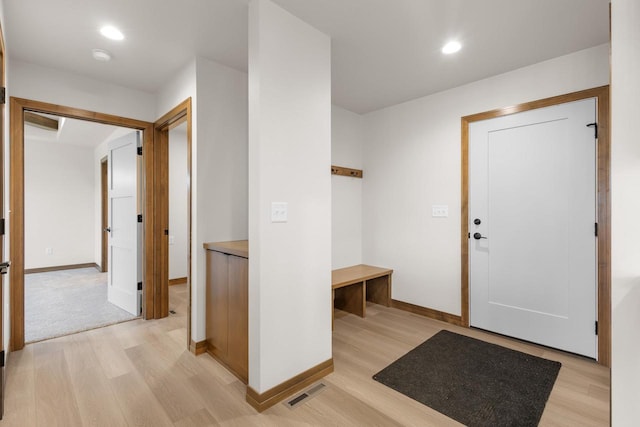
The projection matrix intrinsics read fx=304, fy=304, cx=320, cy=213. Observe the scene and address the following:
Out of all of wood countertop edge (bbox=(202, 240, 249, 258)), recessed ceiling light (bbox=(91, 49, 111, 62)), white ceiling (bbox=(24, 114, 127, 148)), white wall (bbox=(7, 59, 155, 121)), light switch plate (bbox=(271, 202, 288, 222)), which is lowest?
wood countertop edge (bbox=(202, 240, 249, 258))

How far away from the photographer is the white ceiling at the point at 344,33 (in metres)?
1.95

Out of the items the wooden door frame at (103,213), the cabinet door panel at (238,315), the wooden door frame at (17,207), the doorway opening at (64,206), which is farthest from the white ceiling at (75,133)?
the cabinet door panel at (238,315)

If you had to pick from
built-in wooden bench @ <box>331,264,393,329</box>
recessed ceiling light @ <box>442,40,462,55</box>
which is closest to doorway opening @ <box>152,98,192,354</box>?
built-in wooden bench @ <box>331,264,393,329</box>

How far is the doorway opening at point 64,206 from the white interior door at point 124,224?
0.83 metres

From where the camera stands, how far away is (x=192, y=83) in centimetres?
259

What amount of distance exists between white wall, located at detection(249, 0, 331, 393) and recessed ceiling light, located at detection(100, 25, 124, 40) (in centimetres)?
106

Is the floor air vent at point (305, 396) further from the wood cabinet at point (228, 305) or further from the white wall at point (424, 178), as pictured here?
the white wall at point (424, 178)

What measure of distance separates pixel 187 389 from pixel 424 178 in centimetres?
299

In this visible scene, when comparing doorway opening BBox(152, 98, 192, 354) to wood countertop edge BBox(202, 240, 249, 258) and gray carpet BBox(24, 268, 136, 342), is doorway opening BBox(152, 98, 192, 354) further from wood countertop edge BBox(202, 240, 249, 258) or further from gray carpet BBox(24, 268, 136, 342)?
gray carpet BBox(24, 268, 136, 342)

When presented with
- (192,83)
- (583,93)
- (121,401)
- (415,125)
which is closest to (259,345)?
(121,401)

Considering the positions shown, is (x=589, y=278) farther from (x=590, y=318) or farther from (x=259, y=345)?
(x=259, y=345)

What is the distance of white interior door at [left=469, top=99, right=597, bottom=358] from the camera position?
2482 millimetres

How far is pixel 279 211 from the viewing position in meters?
1.94

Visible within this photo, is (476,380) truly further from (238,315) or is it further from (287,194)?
(287,194)
